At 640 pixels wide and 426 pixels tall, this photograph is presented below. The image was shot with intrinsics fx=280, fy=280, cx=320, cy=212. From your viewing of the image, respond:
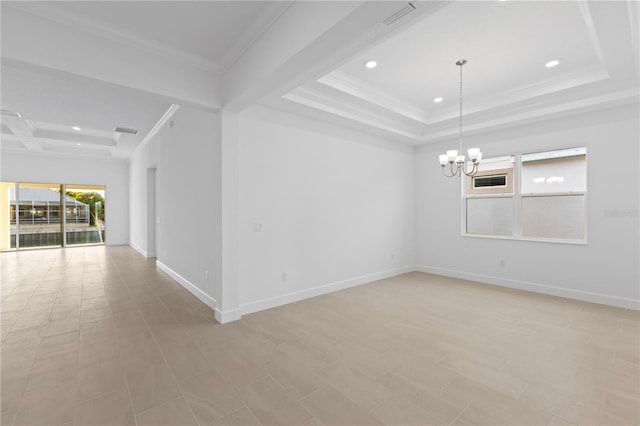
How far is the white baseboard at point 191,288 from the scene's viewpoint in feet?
12.5

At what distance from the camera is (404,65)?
11.5ft

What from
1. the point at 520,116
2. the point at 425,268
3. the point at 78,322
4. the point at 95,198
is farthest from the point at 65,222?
the point at 520,116

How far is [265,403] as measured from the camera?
1.96 metres

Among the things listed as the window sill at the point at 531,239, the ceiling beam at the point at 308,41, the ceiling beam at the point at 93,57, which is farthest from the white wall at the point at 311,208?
the window sill at the point at 531,239

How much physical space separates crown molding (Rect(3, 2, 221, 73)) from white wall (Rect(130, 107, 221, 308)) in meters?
0.65

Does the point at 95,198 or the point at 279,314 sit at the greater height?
the point at 95,198

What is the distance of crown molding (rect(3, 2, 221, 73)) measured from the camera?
2229 millimetres

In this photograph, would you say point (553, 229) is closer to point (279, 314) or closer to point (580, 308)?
point (580, 308)

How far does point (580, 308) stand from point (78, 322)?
6.46 meters

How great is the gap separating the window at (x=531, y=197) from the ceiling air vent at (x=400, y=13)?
169 inches

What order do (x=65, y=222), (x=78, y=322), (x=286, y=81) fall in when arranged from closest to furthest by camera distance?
1. (x=286, y=81)
2. (x=78, y=322)
3. (x=65, y=222)

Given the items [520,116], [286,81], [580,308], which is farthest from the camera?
[520,116]

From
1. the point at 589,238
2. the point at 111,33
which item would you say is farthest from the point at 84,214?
the point at 589,238

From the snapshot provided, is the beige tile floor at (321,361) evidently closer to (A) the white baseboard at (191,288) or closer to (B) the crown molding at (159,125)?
(A) the white baseboard at (191,288)
